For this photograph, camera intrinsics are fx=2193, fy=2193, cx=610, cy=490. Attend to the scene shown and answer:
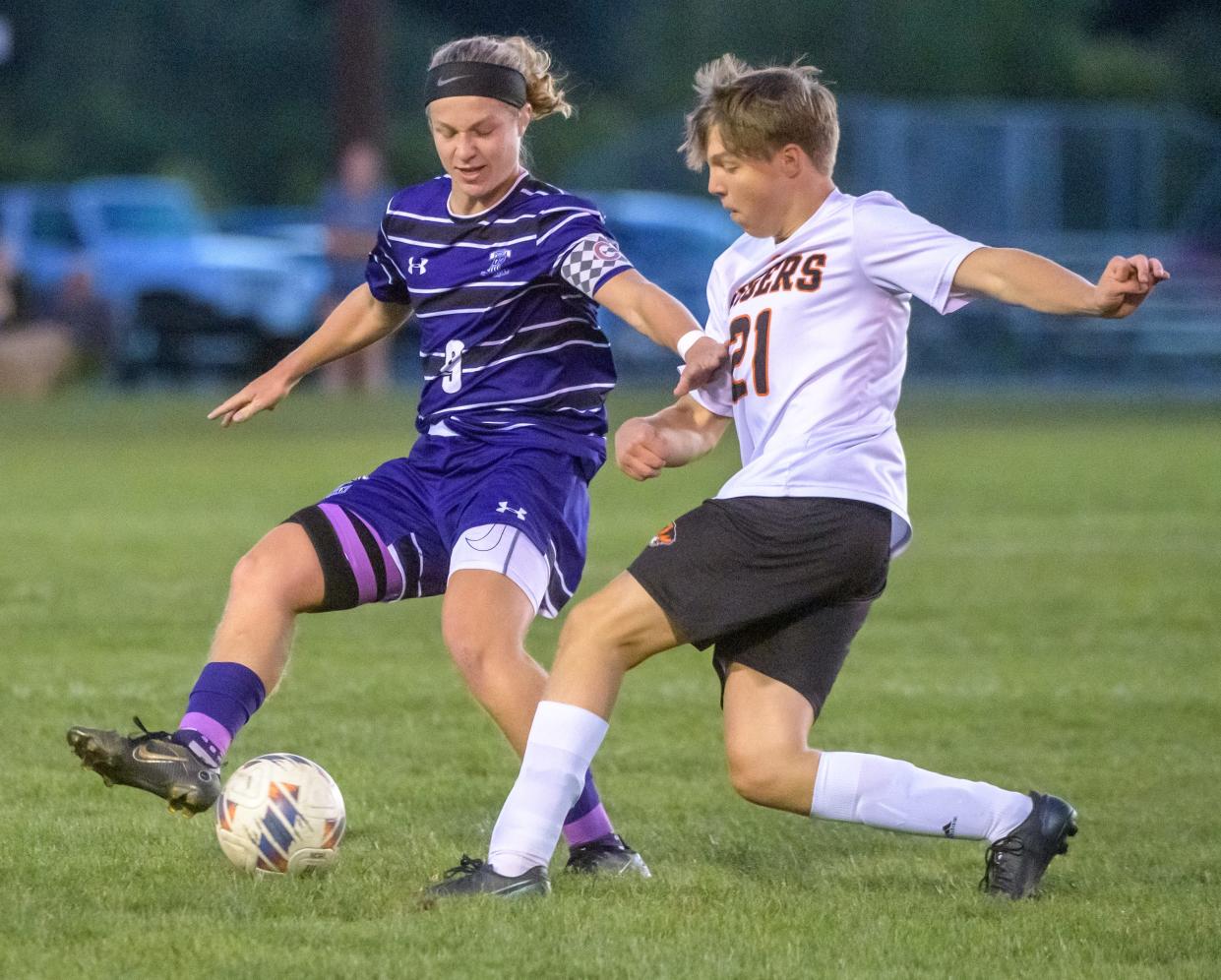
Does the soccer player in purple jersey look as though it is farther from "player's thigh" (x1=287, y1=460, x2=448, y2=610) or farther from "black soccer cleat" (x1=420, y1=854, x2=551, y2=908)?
"black soccer cleat" (x1=420, y1=854, x2=551, y2=908)

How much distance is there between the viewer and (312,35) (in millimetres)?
46875

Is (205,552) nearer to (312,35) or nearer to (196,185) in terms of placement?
(196,185)

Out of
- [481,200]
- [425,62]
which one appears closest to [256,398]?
[481,200]

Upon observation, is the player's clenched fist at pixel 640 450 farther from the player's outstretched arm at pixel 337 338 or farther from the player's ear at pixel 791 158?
the player's outstretched arm at pixel 337 338

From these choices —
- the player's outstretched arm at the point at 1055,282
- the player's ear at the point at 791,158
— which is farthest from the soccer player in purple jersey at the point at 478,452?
the player's outstretched arm at the point at 1055,282

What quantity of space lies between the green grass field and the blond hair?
5.63ft

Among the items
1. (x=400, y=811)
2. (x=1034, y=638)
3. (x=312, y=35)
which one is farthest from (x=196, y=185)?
(x=400, y=811)

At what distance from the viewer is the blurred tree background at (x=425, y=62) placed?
128 feet

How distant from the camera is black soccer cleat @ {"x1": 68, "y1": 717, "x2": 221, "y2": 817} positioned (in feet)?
14.5

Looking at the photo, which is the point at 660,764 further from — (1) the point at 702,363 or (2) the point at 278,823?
(1) the point at 702,363

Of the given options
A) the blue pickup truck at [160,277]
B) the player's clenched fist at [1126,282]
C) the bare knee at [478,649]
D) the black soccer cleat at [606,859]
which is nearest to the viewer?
the player's clenched fist at [1126,282]

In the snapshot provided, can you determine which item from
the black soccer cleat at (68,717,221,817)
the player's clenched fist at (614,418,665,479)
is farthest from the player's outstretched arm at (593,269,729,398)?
the black soccer cleat at (68,717,221,817)

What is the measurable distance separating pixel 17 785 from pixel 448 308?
172 cm

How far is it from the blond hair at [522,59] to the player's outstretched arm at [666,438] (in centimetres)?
82
